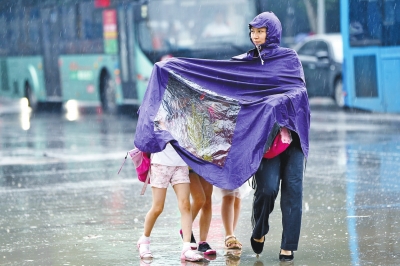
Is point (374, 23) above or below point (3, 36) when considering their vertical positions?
above

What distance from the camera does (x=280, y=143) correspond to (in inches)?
258

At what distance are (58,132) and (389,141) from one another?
7.50m

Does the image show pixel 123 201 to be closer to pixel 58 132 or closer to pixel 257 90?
pixel 257 90

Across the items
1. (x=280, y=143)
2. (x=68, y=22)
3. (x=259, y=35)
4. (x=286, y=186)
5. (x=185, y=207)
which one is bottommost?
(x=185, y=207)

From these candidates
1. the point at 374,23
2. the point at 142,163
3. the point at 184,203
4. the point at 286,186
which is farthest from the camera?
the point at 374,23

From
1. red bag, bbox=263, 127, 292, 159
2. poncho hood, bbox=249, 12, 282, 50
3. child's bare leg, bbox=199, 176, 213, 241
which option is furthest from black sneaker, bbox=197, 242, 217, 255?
poncho hood, bbox=249, 12, 282, 50

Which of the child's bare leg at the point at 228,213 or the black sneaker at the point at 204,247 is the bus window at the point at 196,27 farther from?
the black sneaker at the point at 204,247

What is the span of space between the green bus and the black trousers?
1565 cm

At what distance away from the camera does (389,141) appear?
50.2ft

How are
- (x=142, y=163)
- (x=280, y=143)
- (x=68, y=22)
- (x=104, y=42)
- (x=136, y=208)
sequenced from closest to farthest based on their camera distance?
(x=280, y=143)
(x=142, y=163)
(x=136, y=208)
(x=104, y=42)
(x=68, y=22)

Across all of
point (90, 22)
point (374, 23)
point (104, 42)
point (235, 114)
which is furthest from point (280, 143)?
point (90, 22)

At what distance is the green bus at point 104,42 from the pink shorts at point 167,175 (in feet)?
50.8

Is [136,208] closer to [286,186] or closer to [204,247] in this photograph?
[204,247]

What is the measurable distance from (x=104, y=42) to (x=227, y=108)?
19886 mm
